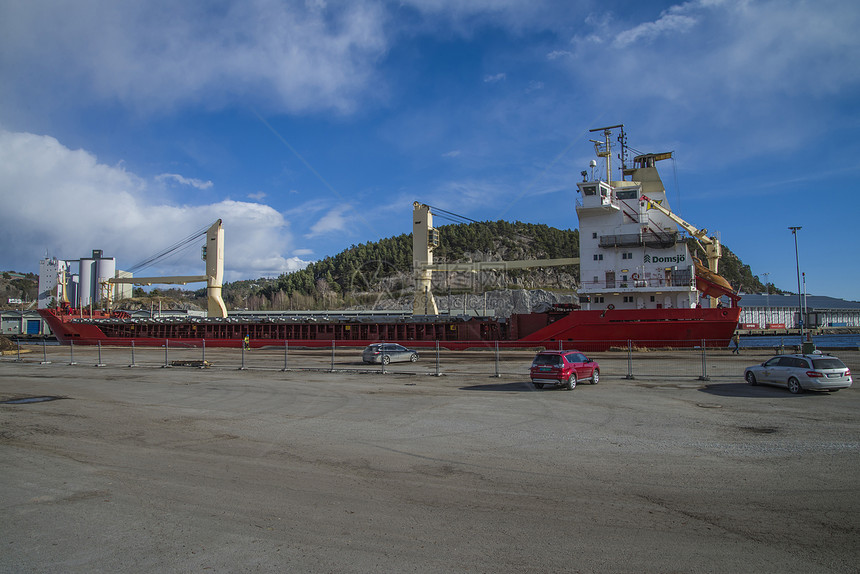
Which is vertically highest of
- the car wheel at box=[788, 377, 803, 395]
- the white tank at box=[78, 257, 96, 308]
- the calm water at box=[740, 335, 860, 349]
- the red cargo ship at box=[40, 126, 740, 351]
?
the white tank at box=[78, 257, 96, 308]

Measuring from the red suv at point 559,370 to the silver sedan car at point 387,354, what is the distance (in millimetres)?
11336

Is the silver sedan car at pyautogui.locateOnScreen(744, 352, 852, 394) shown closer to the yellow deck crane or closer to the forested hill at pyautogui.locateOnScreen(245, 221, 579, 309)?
the yellow deck crane

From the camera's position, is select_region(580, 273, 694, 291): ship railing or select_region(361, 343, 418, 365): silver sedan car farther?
select_region(580, 273, 694, 291): ship railing

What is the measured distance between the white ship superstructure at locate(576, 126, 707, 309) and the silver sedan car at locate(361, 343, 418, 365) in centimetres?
1474

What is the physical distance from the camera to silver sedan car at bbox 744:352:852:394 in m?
15.4

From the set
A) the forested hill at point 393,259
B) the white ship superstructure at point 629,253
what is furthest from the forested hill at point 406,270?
the white ship superstructure at point 629,253

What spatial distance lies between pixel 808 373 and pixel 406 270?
13266 centimetres

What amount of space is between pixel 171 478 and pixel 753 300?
421 feet

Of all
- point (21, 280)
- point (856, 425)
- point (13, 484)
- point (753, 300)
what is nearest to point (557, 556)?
point (13, 484)

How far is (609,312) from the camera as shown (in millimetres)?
34125

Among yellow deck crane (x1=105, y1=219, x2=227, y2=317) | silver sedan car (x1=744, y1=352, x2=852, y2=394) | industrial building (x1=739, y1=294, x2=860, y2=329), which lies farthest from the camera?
industrial building (x1=739, y1=294, x2=860, y2=329)

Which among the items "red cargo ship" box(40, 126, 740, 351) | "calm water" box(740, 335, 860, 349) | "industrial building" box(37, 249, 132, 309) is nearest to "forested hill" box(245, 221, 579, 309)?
"industrial building" box(37, 249, 132, 309)

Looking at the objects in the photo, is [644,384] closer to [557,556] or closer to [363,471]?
[363,471]

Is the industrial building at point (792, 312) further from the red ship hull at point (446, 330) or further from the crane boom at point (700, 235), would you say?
the red ship hull at point (446, 330)
